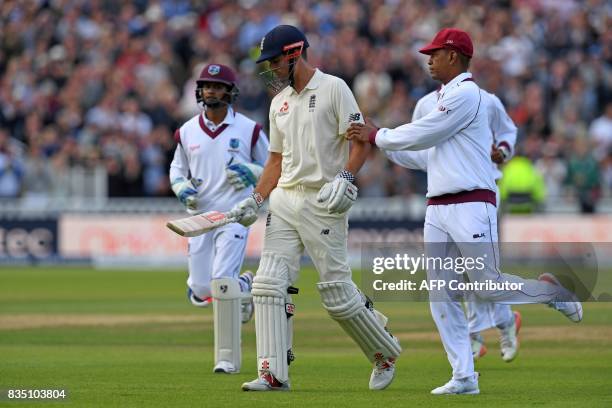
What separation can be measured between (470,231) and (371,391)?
1355mm

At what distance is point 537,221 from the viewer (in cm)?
2522

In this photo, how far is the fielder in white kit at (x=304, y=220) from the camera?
9.66 metres

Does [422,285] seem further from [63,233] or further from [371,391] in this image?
[63,233]

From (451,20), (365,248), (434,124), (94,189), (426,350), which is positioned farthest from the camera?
(451,20)

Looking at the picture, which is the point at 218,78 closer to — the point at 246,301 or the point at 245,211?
the point at 246,301

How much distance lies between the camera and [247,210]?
9906mm

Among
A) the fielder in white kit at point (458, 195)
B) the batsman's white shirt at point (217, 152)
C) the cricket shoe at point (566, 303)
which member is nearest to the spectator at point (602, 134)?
the batsman's white shirt at point (217, 152)

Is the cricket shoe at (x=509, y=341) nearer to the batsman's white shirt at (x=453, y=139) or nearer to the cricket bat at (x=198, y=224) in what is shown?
the batsman's white shirt at (x=453, y=139)

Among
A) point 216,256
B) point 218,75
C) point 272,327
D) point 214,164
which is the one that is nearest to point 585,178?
point 214,164

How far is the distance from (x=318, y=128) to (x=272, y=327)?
142 centimetres

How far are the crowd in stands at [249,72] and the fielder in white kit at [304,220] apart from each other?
1611cm

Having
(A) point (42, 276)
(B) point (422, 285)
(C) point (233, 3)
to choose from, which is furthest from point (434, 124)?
(C) point (233, 3)

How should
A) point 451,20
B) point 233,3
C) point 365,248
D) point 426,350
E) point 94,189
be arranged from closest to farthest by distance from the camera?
point 365,248 → point 426,350 → point 94,189 → point 451,20 → point 233,3

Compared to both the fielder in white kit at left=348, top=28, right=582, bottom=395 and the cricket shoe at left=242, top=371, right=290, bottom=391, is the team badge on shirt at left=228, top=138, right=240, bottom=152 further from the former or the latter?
the cricket shoe at left=242, top=371, right=290, bottom=391
